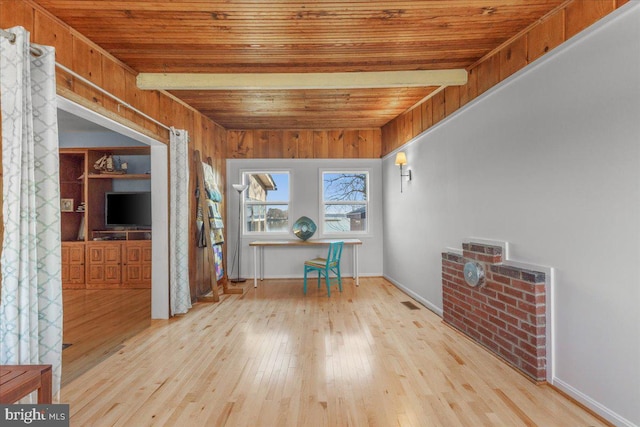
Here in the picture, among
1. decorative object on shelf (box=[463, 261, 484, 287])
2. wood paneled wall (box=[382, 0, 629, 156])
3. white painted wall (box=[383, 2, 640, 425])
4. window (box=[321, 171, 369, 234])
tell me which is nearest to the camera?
white painted wall (box=[383, 2, 640, 425])

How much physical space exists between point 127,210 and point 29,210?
3.77m

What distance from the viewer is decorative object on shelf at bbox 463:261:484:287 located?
8.83ft

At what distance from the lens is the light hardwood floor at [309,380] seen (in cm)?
184

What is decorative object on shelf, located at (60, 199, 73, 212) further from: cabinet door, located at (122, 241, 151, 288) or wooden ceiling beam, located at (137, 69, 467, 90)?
wooden ceiling beam, located at (137, 69, 467, 90)

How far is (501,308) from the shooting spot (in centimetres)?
249

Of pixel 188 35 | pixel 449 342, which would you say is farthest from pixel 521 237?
pixel 188 35

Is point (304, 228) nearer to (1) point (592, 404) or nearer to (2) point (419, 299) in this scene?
(2) point (419, 299)

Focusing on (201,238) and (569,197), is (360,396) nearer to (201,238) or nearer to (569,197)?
(569,197)

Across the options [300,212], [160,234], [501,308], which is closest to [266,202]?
[300,212]

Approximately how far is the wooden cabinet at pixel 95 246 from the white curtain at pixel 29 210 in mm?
3259

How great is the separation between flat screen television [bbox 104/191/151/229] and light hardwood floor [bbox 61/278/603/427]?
2397 millimetres

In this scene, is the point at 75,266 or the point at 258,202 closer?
the point at 75,266

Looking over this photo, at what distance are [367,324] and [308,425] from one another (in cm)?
169

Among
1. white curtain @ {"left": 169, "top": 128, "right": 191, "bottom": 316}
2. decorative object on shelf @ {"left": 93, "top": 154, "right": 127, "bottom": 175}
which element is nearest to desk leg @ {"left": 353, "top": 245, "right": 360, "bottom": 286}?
white curtain @ {"left": 169, "top": 128, "right": 191, "bottom": 316}
